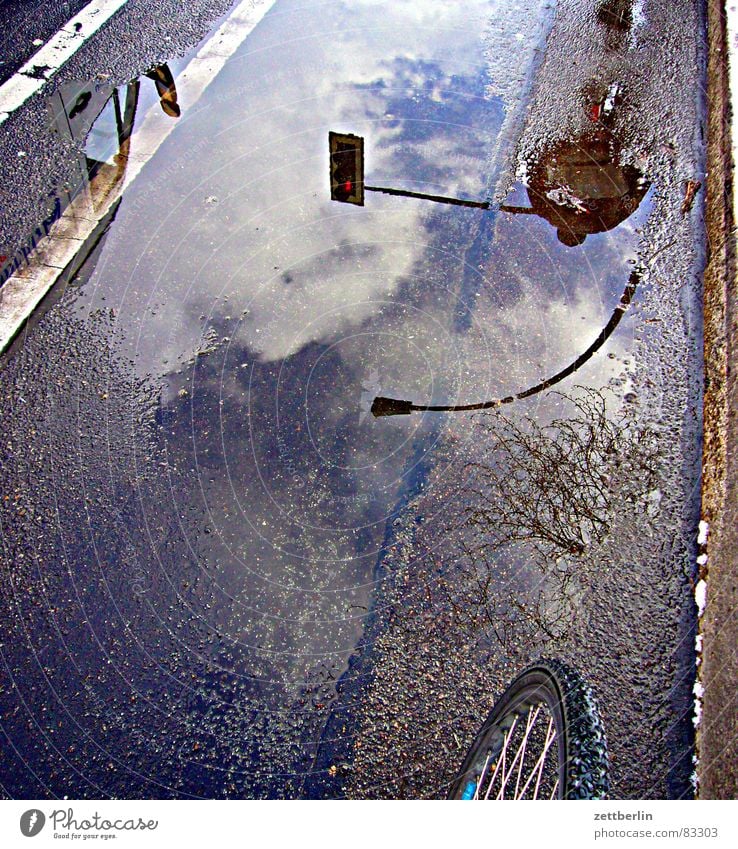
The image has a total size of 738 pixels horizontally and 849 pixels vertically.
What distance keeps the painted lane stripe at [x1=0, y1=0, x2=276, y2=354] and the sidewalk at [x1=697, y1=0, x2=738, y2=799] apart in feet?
15.2

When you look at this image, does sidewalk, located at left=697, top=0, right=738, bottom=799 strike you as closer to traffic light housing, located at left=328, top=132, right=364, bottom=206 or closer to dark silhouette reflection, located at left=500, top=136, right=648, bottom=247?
dark silhouette reflection, located at left=500, top=136, right=648, bottom=247

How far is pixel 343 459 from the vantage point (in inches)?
180

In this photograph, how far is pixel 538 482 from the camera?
445 cm

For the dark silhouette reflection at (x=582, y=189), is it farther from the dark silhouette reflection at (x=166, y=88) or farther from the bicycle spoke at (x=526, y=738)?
the bicycle spoke at (x=526, y=738)

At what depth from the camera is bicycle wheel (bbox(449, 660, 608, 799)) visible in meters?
2.82

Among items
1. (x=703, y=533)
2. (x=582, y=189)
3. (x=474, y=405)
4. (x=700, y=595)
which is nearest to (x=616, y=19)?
(x=582, y=189)

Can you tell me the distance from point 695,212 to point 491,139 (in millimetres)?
1876

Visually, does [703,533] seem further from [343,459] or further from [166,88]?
[166,88]

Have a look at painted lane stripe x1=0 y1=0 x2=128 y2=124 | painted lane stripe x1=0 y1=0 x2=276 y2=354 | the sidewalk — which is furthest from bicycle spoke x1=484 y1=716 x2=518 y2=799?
painted lane stripe x1=0 y1=0 x2=128 y2=124

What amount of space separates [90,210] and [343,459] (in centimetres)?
302

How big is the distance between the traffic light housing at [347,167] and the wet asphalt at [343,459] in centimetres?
13

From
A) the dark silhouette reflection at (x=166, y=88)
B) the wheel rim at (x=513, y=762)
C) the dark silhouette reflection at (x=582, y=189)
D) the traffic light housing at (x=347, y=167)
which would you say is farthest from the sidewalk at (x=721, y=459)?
the dark silhouette reflection at (x=166, y=88)

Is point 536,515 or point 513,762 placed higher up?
point 536,515

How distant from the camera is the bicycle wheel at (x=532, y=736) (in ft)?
9.25
